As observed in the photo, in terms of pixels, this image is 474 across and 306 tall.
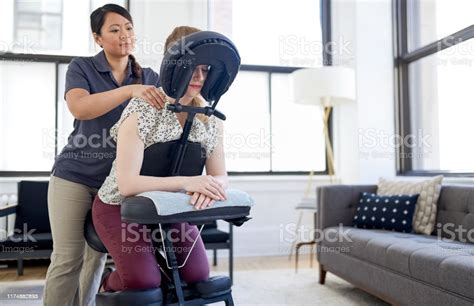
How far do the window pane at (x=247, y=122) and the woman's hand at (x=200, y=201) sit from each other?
3.13 m

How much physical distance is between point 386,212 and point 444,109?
135cm

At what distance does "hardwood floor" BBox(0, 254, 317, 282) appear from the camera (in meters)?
3.35

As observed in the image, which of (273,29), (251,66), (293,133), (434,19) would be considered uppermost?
(273,29)

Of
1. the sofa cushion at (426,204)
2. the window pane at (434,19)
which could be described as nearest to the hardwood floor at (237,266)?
the sofa cushion at (426,204)

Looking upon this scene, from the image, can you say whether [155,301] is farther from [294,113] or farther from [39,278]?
[294,113]

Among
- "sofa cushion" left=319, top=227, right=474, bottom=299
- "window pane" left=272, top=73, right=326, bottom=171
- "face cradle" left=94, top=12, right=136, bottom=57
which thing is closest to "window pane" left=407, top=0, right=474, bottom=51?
"window pane" left=272, top=73, right=326, bottom=171

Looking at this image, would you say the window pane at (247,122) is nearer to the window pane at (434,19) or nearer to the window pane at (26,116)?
the window pane at (434,19)

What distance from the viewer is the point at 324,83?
3564 millimetres

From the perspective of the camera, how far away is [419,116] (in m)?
4.00

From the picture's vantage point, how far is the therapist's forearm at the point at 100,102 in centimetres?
144

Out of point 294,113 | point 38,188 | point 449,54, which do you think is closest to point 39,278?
point 38,188

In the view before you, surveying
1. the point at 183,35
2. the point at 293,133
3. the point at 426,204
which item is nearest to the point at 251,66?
the point at 293,133

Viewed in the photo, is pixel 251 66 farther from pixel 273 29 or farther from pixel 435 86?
pixel 435 86

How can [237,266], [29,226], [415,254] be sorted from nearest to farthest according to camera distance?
[415,254] → [29,226] → [237,266]
